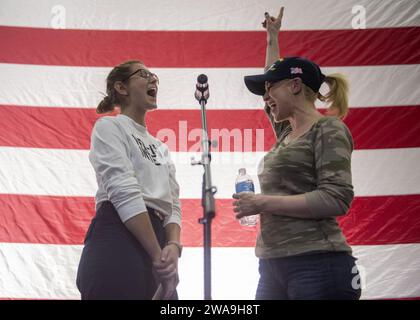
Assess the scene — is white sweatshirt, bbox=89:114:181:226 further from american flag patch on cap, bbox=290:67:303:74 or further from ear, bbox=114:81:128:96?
american flag patch on cap, bbox=290:67:303:74

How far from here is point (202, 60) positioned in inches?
88.2

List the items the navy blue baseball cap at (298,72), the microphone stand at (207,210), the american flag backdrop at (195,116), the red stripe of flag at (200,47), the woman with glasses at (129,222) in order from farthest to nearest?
the red stripe of flag at (200,47), the american flag backdrop at (195,116), the navy blue baseball cap at (298,72), the woman with glasses at (129,222), the microphone stand at (207,210)

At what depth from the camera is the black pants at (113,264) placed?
1077 millimetres

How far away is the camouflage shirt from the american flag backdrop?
0.93 metres

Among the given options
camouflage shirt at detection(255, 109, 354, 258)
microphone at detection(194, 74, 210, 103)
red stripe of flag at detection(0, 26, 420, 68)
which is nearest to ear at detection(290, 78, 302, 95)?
camouflage shirt at detection(255, 109, 354, 258)

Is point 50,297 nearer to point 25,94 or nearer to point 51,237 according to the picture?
point 51,237

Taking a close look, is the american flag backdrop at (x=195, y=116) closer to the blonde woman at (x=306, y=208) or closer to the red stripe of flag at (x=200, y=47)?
the red stripe of flag at (x=200, y=47)

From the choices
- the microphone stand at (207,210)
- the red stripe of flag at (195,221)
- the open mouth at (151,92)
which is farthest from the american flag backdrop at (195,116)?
the microphone stand at (207,210)

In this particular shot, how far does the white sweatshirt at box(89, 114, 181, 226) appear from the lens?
1134 mm

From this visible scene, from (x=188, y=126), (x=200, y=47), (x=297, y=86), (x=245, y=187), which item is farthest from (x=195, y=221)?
(x=297, y=86)

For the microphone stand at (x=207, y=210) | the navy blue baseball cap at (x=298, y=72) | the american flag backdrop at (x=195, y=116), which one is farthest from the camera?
the american flag backdrop at (x=195, y=116)

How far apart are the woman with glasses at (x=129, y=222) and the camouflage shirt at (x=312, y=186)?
0.23 m

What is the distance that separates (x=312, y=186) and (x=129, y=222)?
1.35 feet

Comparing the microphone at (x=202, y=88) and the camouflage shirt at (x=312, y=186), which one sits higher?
the microphone at (x=202, y=88)
